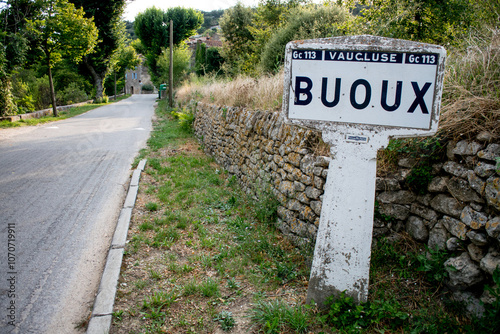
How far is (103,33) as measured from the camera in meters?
30.2

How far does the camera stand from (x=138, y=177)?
6559mm

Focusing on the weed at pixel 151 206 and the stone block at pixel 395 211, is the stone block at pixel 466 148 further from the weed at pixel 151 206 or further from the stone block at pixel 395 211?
the weed at pixel 151 206

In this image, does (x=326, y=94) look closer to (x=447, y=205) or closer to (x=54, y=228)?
(x=447, y=205)

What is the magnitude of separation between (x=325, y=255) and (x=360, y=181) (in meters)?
0.69

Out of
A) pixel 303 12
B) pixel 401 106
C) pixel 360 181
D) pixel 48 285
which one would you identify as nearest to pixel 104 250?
pixel 48 285

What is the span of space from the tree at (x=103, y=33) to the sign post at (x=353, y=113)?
30313mm

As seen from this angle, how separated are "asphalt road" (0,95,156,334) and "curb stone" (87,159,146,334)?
Answer: 119 millimetres

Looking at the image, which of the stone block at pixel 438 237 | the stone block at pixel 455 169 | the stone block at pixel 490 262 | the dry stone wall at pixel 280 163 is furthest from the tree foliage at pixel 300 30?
the stone block at pixel 490 262

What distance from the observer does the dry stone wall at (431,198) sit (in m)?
2.44

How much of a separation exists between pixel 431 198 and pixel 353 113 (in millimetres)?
1226

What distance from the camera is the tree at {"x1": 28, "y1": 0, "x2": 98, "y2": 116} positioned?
15.2 metres

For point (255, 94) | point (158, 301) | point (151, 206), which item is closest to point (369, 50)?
point (158, 301)

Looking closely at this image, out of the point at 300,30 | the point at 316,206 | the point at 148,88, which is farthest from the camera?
the point at 148,88

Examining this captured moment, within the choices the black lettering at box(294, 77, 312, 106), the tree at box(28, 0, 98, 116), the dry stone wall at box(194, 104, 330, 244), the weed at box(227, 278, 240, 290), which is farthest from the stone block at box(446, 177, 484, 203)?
the tree at box(28, 0, 98, 116)
